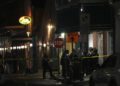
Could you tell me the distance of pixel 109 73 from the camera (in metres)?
17.7

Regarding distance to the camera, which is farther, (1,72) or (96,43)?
(96,43)

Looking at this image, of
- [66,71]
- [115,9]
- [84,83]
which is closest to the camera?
[84,83]

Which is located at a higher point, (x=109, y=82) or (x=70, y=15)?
→ (x=70, y=15)

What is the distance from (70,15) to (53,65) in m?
4.71

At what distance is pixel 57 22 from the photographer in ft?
135

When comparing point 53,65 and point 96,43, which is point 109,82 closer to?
point 96,43

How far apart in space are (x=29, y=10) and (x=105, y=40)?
852cm

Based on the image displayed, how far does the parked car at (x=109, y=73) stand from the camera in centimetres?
1725

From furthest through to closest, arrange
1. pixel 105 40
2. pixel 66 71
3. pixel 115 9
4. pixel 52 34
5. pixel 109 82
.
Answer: pixel 52 34, pixel 105 40, pixel 115 9, pixel 66 71, pixel 109 82

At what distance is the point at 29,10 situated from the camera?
41594 millimetres

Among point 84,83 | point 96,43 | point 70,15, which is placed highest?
point 70,15

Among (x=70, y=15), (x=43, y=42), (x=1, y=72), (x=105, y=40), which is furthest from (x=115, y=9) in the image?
(x=43, y=42)

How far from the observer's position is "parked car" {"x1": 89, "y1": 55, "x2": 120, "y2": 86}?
56.6ft

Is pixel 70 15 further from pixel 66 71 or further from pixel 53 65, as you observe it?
pixel 66 71
